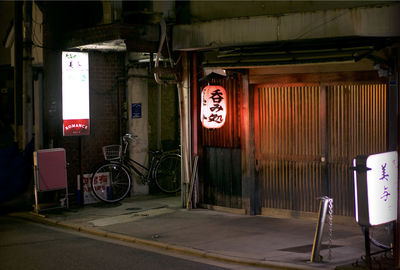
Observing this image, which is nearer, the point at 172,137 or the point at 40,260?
the point at 40,260

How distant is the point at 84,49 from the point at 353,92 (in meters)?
7.88

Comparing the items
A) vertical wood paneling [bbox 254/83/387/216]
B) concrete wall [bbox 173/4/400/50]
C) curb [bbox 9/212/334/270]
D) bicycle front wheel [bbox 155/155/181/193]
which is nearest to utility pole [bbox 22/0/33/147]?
curb [bbox 9/212/334/270]

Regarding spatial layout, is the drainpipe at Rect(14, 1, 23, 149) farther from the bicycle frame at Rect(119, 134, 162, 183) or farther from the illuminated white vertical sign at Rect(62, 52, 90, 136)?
the bicycle frame at Rect(119, 134, 162, 183)

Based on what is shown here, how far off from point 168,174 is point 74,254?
7592 mm

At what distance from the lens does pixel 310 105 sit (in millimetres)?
14219

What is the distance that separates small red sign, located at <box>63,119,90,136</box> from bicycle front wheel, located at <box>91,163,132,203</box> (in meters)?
1.14

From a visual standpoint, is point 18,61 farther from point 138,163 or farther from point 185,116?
point 185,116

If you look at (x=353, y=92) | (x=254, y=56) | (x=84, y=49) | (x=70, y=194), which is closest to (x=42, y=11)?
(x=84, y=49)

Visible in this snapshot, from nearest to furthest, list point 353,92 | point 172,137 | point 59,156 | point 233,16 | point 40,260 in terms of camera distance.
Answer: point 40,260 < point 353,92 < point 233,16 < point 59,156 < point 172,137

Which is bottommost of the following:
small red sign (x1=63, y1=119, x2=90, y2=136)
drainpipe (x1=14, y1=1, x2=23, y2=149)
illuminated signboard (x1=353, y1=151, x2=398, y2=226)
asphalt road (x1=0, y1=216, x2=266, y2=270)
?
asphalt road (x1=0, y1=216, x2=266, y2=270)

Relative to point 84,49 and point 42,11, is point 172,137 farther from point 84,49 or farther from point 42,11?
point 42,11

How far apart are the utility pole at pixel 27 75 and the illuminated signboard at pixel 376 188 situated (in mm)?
10312

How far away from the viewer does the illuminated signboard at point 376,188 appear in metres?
9.52

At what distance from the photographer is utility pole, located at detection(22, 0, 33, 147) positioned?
1682 centimetres
